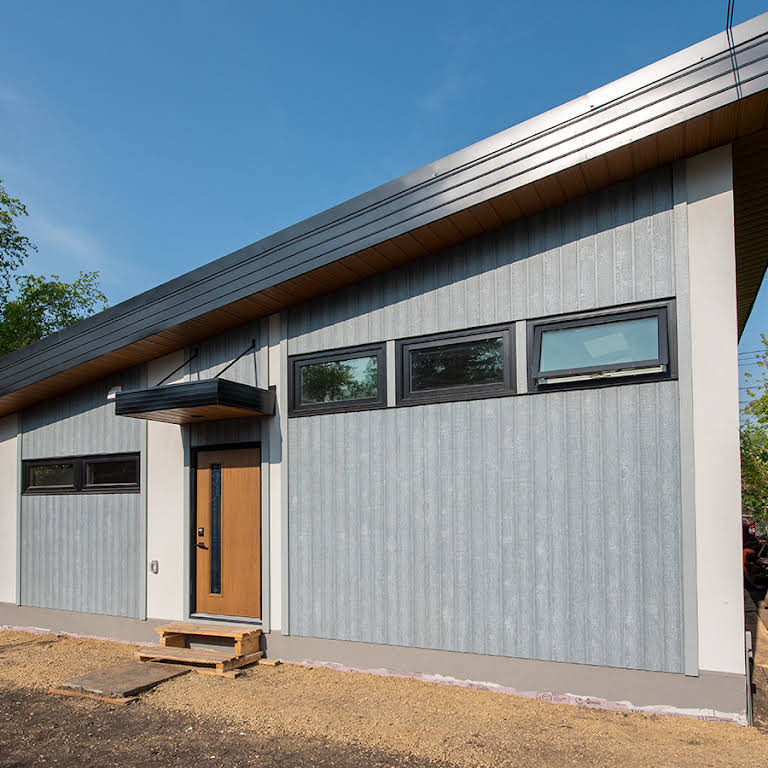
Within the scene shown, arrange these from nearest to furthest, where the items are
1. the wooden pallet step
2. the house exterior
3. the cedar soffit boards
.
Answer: the cedar soffit boards
the house exterior
the wooden pallet step

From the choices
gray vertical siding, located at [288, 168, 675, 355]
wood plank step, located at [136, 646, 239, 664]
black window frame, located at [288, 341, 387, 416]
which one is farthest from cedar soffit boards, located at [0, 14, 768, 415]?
wood plank step, located at [136, 646, 239, 664]

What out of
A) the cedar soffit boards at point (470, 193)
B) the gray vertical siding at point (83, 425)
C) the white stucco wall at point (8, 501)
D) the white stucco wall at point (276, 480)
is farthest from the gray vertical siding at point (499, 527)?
the white stucco wall at point (8, 501)

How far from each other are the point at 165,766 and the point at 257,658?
2285mm

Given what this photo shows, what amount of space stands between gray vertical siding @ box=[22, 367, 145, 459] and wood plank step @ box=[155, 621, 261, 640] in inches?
83.1

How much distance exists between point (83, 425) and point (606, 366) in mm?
6375

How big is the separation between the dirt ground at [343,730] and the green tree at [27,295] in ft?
57.3

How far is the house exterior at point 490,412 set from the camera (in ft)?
14.0

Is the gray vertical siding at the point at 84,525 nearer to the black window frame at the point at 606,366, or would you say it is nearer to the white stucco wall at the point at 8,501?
the white stucco wall at the point at 8,501

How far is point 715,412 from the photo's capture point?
4223mm

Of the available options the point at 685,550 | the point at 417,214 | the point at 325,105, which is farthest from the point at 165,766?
the point at 325,105

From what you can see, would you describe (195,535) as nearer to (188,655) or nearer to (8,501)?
(188,655)

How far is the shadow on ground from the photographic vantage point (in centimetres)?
373

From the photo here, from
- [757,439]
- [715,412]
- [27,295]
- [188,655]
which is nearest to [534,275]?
[715,412]

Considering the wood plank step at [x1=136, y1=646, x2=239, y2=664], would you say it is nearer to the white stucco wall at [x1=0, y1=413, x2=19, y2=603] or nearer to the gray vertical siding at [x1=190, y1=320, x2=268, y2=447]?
the gray vertical siding at [x1=190, y1=320, x2=268, y2=447]
